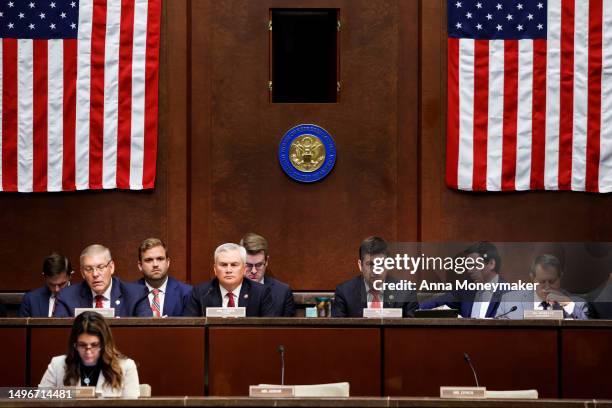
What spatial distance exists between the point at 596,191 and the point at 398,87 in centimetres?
197

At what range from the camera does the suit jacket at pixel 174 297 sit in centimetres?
760

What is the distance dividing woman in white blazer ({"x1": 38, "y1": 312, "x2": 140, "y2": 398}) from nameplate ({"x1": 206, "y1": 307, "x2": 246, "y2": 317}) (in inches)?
38.3

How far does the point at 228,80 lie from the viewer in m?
9.44

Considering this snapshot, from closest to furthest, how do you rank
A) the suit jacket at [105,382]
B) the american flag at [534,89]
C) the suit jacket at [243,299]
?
the suit jacket at [105,382] < the suit jacket at [243,299] < the american flag at [534,89]

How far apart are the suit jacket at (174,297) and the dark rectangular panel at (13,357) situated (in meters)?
1.10

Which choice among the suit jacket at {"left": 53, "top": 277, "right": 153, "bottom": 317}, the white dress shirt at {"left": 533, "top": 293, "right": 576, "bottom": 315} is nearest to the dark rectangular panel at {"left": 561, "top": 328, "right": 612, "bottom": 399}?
the white dress shirt at {"left": 533, "top": 293, "right": 576, "bottom": 315}

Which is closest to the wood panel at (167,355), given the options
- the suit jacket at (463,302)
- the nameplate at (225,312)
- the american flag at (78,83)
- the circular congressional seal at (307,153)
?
the nameplate at (225,312)

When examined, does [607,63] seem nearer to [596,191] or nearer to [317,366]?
[596,191]

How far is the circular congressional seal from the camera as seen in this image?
9.40 metres

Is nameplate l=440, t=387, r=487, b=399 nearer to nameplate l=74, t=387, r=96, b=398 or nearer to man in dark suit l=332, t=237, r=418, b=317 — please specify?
man in dark suit l=332, t=237, r=418, b=317

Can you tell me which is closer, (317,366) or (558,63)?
(317,366)

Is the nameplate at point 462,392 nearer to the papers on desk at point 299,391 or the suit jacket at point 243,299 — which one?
the papers on desk at point 299,391

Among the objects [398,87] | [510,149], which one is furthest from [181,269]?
[510,149]

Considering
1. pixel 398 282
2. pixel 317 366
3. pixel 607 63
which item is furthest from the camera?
pixel 607 63
